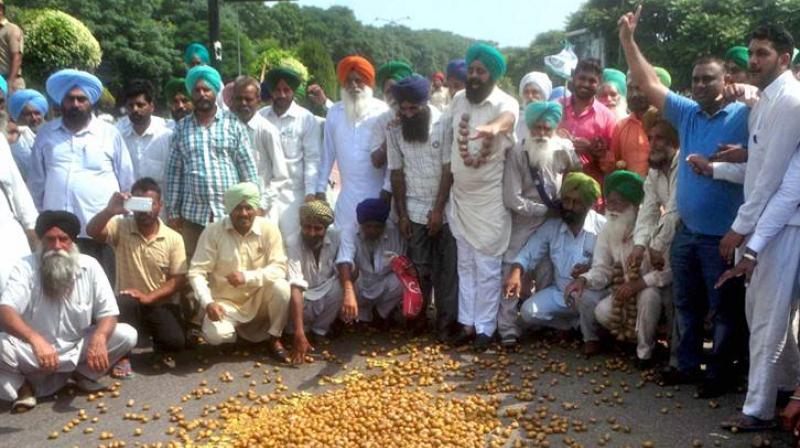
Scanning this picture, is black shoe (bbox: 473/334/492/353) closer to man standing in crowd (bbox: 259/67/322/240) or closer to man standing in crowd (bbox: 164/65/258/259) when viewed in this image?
man standing in crowd (bbox: 259/67/322/240)

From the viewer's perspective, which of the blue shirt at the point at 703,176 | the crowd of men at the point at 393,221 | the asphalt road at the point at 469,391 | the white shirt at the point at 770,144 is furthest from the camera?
the crowd of men at the point at 393,221

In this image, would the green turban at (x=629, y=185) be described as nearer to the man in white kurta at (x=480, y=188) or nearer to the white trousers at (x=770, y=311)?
the man in white kurta at (x=480, y=188)

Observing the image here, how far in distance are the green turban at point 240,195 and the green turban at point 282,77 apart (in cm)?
116

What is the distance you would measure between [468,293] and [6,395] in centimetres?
328

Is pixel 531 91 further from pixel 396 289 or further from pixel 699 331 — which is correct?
pixel 699 331

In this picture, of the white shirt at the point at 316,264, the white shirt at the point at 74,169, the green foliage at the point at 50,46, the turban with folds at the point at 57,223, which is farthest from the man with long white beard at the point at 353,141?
the green foliage at the point at 50,46

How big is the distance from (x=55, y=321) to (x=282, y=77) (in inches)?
105

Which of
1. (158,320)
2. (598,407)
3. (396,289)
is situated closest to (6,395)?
(158,320)

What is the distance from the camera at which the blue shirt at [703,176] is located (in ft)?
14.8

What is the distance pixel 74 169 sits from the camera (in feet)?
18.2

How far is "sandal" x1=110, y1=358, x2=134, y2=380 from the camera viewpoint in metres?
5.32

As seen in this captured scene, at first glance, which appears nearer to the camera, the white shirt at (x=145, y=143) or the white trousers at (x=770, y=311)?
Answer: the white trousers at (x=770, y=311)

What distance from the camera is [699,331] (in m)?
4.89

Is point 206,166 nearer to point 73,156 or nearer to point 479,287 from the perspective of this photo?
point 73,156
